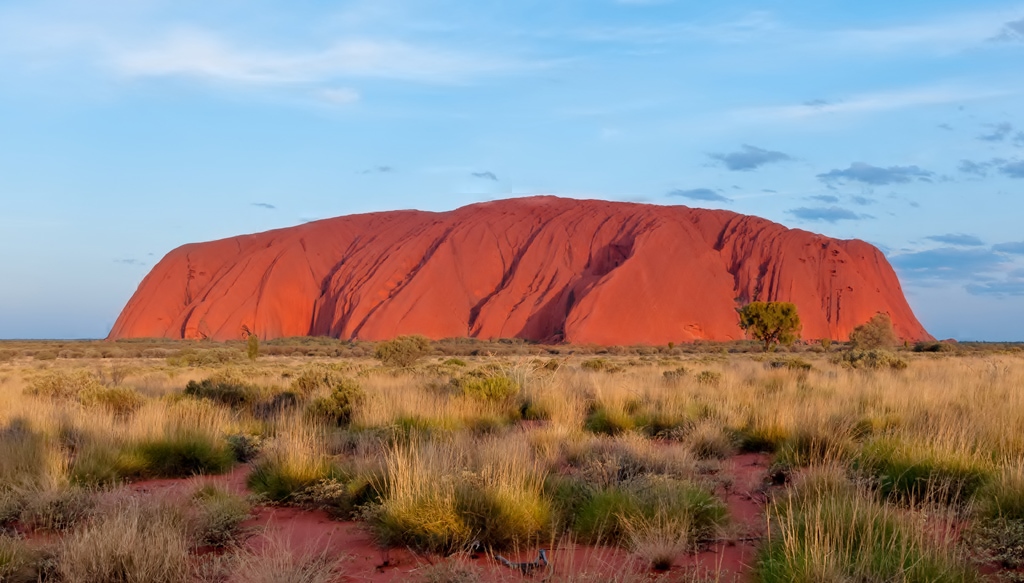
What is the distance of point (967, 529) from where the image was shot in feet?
14.7

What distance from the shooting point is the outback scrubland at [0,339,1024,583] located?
4.09m

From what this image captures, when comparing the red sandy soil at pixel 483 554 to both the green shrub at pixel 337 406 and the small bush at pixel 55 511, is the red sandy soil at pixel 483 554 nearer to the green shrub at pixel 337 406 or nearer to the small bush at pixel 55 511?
the small bush at pixel 55 511

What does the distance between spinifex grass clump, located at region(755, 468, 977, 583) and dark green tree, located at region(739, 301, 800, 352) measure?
142ft

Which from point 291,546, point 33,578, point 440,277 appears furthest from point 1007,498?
point 440,277

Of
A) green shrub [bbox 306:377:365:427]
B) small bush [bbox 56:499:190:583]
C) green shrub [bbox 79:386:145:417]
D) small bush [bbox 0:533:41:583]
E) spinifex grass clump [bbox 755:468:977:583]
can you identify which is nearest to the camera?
spinifex grass clump [bbox 755:468:977:583]

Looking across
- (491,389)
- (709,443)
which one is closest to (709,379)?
(491,389)

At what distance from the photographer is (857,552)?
12.1 ft

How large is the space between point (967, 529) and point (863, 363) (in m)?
18.0

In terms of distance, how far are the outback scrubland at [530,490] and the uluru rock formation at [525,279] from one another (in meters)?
49.0

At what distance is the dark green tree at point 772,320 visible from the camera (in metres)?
45.9

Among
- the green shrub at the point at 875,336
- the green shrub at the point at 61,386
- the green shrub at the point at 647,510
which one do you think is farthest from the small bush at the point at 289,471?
the green shrub at the point at 875,336

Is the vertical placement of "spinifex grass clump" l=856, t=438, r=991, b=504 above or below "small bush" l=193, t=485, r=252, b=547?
above

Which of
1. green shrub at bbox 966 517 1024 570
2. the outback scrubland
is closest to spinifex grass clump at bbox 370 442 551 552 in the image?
→ the outback scrubland

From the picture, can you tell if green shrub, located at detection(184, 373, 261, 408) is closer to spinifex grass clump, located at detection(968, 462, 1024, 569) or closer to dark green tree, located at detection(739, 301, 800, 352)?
spinifex grass clump, located at detection(968, 462, 1024, 569)
